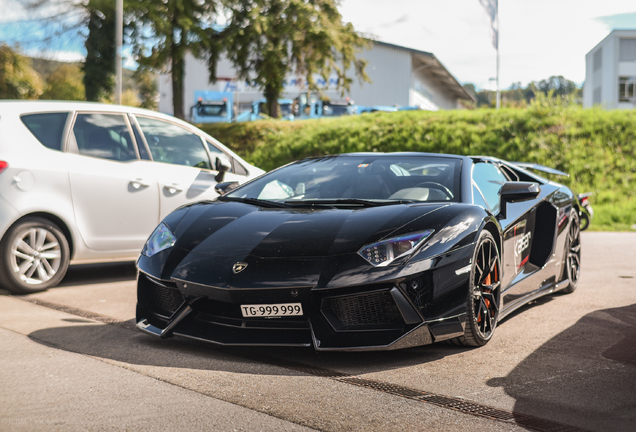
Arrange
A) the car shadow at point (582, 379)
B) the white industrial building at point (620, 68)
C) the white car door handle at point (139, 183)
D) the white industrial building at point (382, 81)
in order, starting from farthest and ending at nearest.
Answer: the white industrial building at point (620, 68) → the white industrial building at point (382, 81) → the white car door handle at point (139, 183) → the car shadow at point (582, 379)

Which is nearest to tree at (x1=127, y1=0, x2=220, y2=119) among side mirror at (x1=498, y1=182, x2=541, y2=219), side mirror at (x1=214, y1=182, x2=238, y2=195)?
side mirror at (x1=214, y1=182, x2=238, y2=195)

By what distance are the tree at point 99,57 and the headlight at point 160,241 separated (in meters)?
23.9

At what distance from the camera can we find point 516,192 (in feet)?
14.6

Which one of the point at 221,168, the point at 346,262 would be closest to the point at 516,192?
the point at 346,262

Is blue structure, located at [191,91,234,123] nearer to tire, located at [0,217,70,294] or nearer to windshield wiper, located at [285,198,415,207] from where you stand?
tire, located at [0,217,70,294]

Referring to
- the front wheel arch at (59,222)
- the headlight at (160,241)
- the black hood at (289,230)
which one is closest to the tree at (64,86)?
the front wheel arch at (59,222)

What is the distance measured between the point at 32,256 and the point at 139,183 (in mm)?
1160

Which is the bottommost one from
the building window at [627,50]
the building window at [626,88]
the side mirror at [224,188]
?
the side mirror at [224,188]

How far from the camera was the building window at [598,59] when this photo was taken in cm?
6400

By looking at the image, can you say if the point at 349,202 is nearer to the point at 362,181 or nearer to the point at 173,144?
the point at 362,181

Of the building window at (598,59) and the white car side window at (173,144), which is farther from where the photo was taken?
the building window at (598,59)

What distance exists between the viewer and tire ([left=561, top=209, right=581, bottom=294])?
227 inches

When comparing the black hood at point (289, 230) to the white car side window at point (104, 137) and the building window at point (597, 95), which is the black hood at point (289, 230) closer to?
the white car side window at point (104, 137)

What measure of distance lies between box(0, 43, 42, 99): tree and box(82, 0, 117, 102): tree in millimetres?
11713
